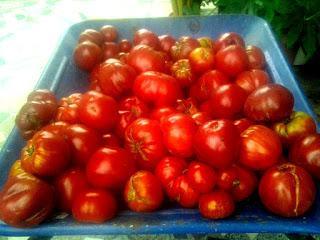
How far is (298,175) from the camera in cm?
77

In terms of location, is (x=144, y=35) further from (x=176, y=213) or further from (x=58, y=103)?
(x=176, y=213)

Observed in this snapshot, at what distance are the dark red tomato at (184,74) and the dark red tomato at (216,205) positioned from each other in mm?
458

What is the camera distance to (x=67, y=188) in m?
0.88

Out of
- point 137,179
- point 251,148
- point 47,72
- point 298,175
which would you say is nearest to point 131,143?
point 137,179

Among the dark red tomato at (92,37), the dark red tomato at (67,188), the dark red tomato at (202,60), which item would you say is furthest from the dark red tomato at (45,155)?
the dark red tomato at (92,37)

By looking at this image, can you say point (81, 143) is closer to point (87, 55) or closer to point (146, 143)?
point (146, 143)

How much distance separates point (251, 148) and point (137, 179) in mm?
268

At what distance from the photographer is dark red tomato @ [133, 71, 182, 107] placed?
1035mm

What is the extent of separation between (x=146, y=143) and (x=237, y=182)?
0.24m

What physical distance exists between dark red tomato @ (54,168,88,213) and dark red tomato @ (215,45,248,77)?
556 mm

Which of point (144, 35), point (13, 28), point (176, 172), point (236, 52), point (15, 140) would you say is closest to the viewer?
point (176, 172)

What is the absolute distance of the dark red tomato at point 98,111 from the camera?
970 millimetres

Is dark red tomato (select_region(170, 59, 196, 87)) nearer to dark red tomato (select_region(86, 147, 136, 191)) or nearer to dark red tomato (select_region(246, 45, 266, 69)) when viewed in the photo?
dark red tomato (select_region(246, 45, 266, 69))

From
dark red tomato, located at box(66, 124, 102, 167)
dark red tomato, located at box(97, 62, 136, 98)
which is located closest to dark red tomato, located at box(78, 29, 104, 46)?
dark red tomato, located at box(97, 62, 136, 98)
